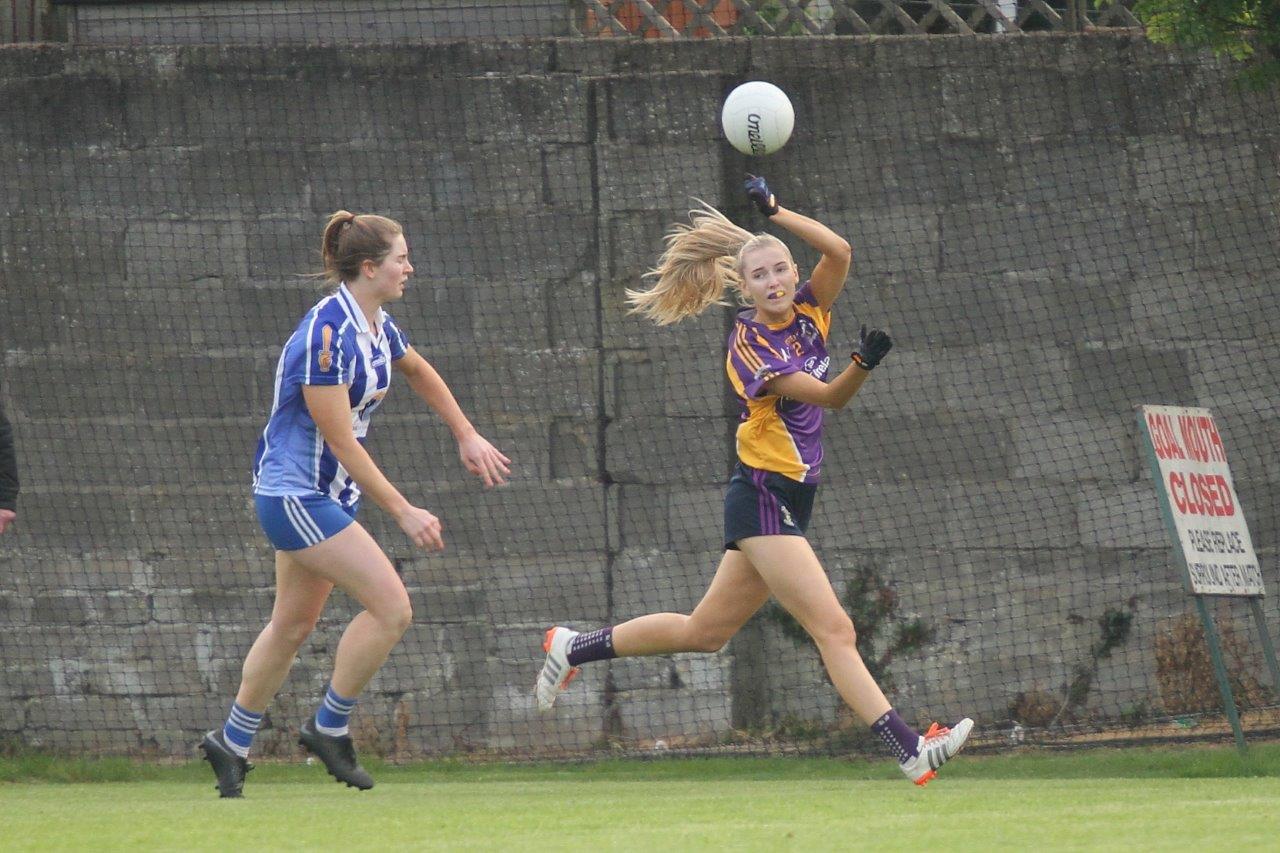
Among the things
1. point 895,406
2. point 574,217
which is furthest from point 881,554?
point 574,217

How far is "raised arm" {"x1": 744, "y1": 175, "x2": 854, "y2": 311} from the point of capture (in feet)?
18.8

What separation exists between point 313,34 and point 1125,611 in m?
4.56

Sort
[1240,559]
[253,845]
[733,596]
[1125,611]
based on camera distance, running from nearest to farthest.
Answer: [253,845], [733,596], [1240,559], [1125,611]

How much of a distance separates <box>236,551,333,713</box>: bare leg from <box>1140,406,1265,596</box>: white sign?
3213 mm

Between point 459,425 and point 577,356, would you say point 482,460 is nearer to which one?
point 459,425

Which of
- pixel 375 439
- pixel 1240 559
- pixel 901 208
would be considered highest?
pixel 901 208

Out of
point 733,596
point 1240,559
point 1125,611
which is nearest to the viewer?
point 733,596

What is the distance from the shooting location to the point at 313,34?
8.57m

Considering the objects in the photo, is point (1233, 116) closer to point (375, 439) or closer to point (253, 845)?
point (375, 439)

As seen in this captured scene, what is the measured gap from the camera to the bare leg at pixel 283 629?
5.59 meters

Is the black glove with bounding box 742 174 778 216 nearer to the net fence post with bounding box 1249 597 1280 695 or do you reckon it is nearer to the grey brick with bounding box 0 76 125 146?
the net fence post with bounding box 1249 597 1280 695

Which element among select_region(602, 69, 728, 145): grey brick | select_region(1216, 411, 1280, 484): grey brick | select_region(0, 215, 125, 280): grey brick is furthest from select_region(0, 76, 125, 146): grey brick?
select_region(1216, 411, 1280, 484): grey brick

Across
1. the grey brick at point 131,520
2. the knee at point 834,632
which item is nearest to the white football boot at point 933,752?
the knee at point 834,632

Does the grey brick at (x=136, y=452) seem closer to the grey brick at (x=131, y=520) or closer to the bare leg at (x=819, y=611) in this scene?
the grey brick at (x=131, y=520)
